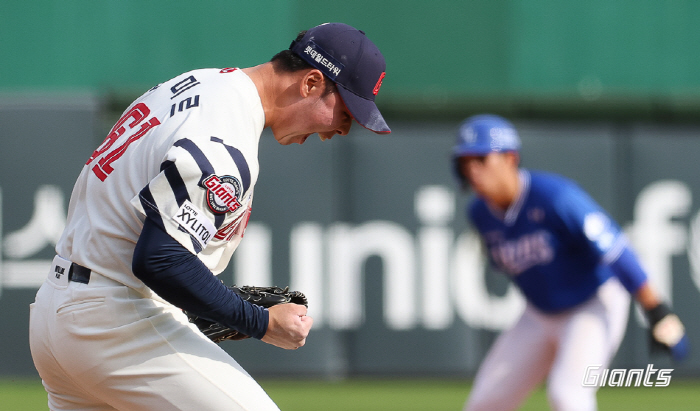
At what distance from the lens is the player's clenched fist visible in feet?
8.18

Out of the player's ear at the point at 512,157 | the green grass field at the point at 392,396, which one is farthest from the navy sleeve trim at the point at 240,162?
the green grass field at the point at 392,396

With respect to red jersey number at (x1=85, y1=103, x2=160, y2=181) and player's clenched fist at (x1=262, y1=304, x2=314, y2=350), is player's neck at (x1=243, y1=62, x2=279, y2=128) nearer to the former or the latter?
red jersey number at (x1=85, y1=103, x2=160, y2=181)

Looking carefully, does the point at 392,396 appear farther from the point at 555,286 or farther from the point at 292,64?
the point at 292,64

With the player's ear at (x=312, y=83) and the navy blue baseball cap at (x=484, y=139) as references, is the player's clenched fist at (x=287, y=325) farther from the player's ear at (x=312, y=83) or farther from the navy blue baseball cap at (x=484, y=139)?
the navy blue baseball cap at (x=484, y=139)

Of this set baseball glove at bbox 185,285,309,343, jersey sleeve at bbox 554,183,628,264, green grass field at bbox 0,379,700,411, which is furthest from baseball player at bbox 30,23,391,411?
green grass field at bbox 0,379,700,411

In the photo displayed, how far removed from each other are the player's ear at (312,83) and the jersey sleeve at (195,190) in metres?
0.40

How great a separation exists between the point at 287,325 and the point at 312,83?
726 millimetres

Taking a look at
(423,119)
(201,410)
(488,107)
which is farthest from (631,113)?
(201,410)

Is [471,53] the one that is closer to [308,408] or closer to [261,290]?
[308,408]

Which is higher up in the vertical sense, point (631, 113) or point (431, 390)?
point (631, 113)

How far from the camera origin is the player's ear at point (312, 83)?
265cm

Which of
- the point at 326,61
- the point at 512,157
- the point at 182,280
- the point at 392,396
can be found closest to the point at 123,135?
the point at 182,280

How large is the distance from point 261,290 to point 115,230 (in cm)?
69

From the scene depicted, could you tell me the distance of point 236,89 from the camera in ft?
8.28
